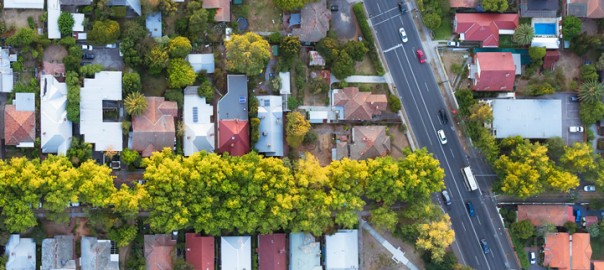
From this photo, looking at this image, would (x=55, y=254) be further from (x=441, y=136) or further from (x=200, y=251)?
(x=441, y=136)

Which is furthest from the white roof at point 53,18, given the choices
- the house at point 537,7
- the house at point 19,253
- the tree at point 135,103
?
the house at point 537,7

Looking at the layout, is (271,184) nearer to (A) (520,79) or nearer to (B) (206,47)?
(B) (206,47)

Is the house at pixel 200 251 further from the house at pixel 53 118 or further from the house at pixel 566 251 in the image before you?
the house at pixel 566 251

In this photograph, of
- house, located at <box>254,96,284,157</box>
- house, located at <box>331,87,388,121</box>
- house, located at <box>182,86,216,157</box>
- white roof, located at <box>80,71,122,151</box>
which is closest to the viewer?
white roof, located at <box>80,71,122,151</box>

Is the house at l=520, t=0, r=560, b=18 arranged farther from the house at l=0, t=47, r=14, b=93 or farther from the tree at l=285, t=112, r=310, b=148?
the house at l=0, t=47, r=14, b=93

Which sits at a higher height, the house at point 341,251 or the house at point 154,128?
the house at point 154,128

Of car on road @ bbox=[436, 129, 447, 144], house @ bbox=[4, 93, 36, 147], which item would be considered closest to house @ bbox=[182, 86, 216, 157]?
house @ bbox=[4, 93, 36, 147]

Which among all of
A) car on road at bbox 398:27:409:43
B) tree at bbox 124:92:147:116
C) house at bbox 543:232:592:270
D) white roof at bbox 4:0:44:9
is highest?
white roof at bbox 4:0:44:9

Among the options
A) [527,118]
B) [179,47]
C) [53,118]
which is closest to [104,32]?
[179,47]
